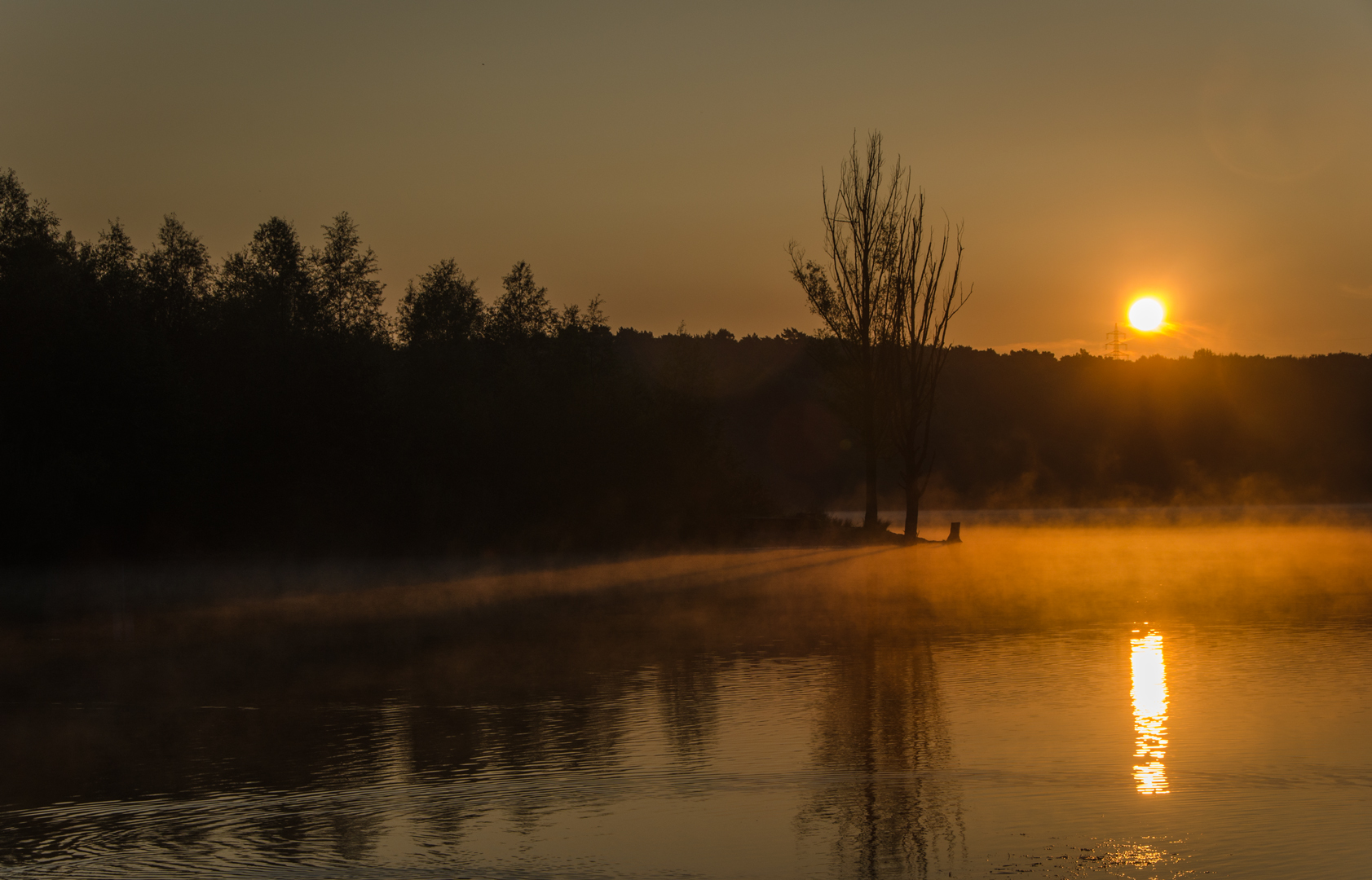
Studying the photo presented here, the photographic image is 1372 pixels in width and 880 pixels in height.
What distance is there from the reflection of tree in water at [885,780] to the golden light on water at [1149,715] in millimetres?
1270

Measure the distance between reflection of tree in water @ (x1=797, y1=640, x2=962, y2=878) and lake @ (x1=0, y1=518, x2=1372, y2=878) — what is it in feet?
0.12

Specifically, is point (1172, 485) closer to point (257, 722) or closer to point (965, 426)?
point (965, 426)

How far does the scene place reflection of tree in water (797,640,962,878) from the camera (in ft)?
22.3

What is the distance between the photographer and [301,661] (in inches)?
625

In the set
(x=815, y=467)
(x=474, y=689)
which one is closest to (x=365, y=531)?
(x=474, y=689)

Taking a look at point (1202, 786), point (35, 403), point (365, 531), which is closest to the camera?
point (1202, 786)

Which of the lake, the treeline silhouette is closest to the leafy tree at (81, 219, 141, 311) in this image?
the treeline silhouette

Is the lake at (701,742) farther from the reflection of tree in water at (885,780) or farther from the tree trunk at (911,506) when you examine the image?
the tree trunk at (911,506)

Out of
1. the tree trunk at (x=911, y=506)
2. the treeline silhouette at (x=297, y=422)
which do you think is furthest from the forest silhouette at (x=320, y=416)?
the tree trunk at (x=911, y=506)

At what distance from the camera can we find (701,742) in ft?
32.6

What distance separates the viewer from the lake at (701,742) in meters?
6.92

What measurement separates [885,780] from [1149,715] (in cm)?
347

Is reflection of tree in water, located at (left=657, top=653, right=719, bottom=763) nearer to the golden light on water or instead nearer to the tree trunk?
the golden light on water

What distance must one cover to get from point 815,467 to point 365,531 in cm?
8928
